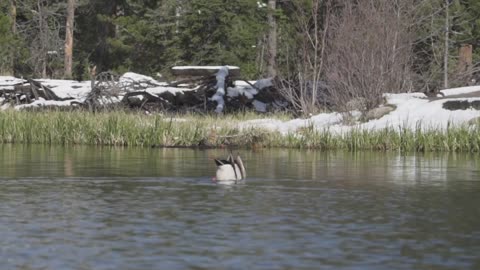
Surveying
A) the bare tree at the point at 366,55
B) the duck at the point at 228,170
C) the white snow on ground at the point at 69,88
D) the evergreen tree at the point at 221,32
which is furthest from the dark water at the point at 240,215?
the evergreen tree at the point at 221,32

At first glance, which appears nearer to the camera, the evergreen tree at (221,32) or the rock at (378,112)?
the rock at (378,112)

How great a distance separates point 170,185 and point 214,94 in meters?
19.8

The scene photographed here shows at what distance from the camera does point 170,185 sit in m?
18.3

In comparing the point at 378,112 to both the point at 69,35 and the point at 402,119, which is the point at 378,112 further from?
the point at 69,35

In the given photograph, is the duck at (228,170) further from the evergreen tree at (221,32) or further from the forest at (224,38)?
the evergreen tree at (221,32)

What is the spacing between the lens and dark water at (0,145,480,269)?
11375 millimetres

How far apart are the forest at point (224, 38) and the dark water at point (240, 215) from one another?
1408cm

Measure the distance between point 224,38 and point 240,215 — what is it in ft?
117

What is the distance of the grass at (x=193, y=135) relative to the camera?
2739 centimetres

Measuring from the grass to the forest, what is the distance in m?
5.50

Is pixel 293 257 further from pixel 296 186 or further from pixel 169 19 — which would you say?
pixel 169 19

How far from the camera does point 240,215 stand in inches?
571

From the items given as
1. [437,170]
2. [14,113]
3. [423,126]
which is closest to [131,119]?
[14,113]

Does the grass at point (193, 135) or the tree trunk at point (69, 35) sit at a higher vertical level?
the tree trunk at point (69, 35)
